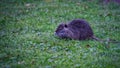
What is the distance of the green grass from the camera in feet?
24.3

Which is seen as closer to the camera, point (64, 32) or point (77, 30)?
point (64, 32)

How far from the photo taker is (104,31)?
11.4 metres

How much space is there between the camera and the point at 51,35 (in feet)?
33.8

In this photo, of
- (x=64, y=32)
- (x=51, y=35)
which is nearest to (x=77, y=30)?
(x=64, y=32)

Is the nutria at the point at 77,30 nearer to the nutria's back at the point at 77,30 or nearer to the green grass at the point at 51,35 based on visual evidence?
the nutria's back at the point at 77,30

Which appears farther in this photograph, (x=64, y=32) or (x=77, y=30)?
(x=77, y=30)

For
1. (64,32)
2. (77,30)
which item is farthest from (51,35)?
(77,30)

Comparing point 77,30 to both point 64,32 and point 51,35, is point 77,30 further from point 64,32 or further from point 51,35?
point 51,35

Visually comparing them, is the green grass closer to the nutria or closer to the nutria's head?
the nutria's head

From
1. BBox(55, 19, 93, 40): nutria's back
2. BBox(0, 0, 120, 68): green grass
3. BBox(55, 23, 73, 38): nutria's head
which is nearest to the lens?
BBox(0, 0, 120, 68): green grass

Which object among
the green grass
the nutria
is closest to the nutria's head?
the nutria

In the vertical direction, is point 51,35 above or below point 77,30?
below

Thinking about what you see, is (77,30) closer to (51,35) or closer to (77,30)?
(77,30)

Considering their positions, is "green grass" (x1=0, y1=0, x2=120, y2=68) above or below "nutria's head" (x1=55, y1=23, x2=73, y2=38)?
below
